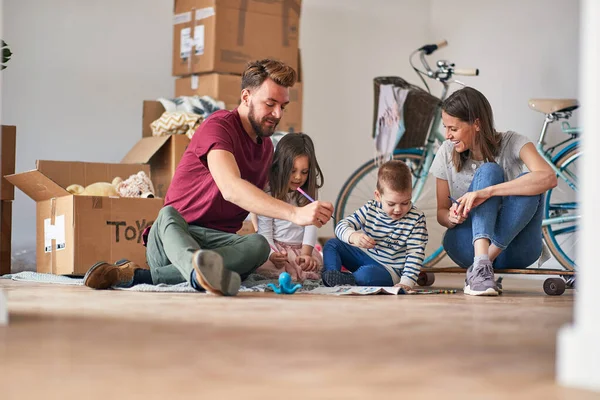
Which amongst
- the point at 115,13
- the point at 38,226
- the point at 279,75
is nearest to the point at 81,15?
the point at 115,13

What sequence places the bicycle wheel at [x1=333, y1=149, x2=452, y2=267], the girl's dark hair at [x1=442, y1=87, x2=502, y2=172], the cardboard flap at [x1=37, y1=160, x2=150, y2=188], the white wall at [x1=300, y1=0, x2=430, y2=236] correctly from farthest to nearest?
the white wall at [x1=300, y1=0, x2=430, y2=236]
the bicycle wheel at [x1=333, y1=149, x2=452, y2=267]
the cardboard flap at [x1=37, y1=160, x2=150, y2=188]
the girl's dark hair at [x1=442, y1=87, x2=502, y2=172]

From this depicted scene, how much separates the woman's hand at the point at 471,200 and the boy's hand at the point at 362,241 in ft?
0.90

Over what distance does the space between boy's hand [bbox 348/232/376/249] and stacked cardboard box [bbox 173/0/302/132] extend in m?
1.43

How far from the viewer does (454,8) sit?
4875mm

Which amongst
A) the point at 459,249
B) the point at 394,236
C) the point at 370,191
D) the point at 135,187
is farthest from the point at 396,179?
the point at 370,191

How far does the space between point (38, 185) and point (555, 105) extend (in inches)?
84.9

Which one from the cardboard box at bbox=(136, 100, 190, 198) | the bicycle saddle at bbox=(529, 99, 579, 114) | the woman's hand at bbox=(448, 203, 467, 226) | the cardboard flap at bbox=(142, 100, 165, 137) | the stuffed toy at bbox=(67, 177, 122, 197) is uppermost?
the bicycle saddle at bbox=(529, 99, 579, 114)

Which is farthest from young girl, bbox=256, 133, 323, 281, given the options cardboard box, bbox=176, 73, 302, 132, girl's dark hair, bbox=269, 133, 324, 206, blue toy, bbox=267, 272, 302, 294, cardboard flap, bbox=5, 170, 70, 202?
cardboard box, bbox=176, 73, 302, 132

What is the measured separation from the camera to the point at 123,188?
10.8 feet

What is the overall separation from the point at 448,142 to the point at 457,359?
1.72m

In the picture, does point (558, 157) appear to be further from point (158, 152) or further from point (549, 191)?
point (158, 152)

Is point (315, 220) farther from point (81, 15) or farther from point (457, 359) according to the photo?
point (81, 15)

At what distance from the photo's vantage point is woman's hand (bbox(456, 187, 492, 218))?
244 centimetres

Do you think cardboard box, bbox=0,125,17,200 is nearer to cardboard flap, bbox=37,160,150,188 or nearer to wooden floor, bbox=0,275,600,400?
cardboard flap, bbox=37,160,150,188
